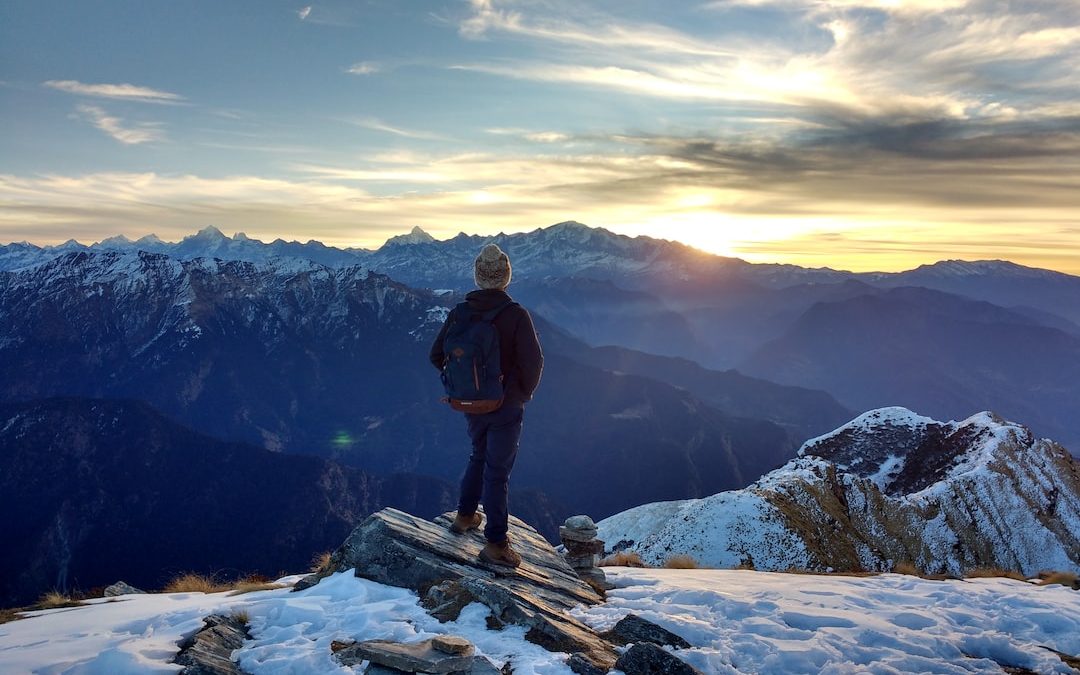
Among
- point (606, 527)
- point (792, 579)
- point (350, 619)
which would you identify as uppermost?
point (350, 619)

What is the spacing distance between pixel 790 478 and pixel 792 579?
204 ft

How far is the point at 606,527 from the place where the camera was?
406 ft

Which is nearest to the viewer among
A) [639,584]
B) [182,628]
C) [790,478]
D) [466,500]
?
[182,628]

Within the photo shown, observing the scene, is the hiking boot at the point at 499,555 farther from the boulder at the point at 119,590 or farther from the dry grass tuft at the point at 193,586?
the boulder at the point at 119,590

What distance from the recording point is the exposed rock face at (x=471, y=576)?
27.8ft

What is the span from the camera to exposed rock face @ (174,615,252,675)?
6871mm

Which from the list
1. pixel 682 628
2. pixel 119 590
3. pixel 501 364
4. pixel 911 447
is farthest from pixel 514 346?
pixel 911 447

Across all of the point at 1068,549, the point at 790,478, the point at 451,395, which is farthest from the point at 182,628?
the point at 1068,549

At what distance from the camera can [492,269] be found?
10352mm

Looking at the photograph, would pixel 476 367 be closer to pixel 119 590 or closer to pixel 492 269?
pixel 492 269

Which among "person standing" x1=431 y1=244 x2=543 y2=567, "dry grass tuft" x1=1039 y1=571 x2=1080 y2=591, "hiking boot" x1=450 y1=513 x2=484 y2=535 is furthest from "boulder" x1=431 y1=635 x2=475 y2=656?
"dry grass tuft" x1=1039 y1=571 x2=1080 y2=591

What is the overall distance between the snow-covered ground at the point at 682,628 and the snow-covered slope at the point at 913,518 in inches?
1716

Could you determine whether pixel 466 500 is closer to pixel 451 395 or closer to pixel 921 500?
pixel 451 395

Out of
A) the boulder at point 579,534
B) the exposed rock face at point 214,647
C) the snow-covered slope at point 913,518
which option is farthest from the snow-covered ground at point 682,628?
the snow-covered slope at point 913,518
